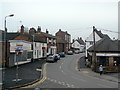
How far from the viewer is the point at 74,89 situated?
17.0 m

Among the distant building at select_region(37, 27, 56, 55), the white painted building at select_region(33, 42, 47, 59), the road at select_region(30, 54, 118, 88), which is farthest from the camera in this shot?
the distant building at select_region(37, 27, 56, 55)

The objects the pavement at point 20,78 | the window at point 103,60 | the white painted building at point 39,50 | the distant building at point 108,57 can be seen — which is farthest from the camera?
the white painted building at point 39,50

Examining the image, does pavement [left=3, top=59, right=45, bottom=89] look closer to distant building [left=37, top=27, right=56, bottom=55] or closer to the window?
the window

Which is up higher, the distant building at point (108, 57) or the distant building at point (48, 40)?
the distant building at point (48, 40)

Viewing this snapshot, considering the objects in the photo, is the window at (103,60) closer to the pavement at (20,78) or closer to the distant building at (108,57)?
the distant building at (108,57)

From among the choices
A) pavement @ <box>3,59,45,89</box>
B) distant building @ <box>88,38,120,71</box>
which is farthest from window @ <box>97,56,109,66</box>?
pavement @ <box>3,59,45,89</box>

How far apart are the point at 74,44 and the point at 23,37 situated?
248 feet

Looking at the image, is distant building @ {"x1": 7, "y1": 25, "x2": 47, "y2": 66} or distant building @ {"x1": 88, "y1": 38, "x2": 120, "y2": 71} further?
distant building @ {"x1": 7, "y1": 25, "x2": 47, "y2": 66}

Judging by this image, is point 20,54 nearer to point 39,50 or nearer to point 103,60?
point 39,50

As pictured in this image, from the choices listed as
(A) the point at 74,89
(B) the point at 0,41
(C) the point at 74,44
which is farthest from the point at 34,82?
(C) the point at 74,44

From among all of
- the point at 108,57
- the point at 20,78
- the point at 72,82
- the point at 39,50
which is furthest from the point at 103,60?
the point at 39,50

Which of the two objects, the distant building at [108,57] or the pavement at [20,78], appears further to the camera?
the distant building at [108,57]

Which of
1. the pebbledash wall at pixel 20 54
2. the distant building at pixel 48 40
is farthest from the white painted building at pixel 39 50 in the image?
the pebbledash wall at pixel 20 54

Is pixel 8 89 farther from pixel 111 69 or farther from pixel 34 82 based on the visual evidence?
pixel 111 69
